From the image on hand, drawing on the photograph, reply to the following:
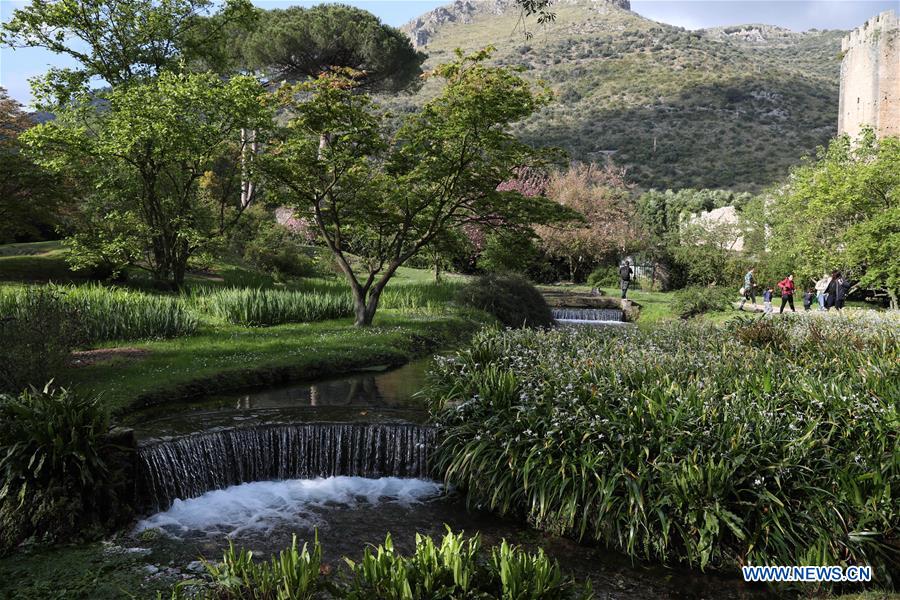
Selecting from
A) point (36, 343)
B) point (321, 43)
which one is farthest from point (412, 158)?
point (321, 43)

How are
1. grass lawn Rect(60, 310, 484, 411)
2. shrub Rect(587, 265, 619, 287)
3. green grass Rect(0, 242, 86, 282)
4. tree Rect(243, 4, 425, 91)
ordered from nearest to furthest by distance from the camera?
grass lawn Rect(60, 310, 484, 411)
green grass Rect(0, 242, 86, 282)
shrub Rect(587, 265, 619, 287)
tree Rect(243, 4, 425, 91)

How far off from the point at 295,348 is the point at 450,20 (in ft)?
358

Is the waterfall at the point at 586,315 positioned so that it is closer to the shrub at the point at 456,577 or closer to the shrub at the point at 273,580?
the shrub at the point at 456,577

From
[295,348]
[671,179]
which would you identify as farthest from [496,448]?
[671,179]

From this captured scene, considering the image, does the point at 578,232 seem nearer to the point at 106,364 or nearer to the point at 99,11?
the point at 99,11

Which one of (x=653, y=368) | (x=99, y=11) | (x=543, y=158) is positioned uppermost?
(x=99, y=11)

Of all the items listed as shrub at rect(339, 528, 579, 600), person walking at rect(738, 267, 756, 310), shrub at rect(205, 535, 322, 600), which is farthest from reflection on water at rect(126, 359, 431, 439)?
person walking at rect(738, 267, 756, 310)

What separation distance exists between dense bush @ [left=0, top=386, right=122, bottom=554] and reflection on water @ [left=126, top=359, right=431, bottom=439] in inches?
48.7

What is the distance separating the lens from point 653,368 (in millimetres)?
7750

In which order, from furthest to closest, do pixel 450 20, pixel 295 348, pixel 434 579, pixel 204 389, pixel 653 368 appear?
pixel 450 20 → pixel 295 348 → pixel 204 389 → pixel 653 368 → pixel 434 579

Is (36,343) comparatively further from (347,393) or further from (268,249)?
(268,249)

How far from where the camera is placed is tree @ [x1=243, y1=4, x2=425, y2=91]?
32656mm

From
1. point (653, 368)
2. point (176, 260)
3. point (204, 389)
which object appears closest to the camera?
point (653, 368)

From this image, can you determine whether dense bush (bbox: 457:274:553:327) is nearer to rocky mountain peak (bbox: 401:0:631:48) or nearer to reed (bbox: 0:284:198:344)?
reed (bbox: 0:284:198:344)
